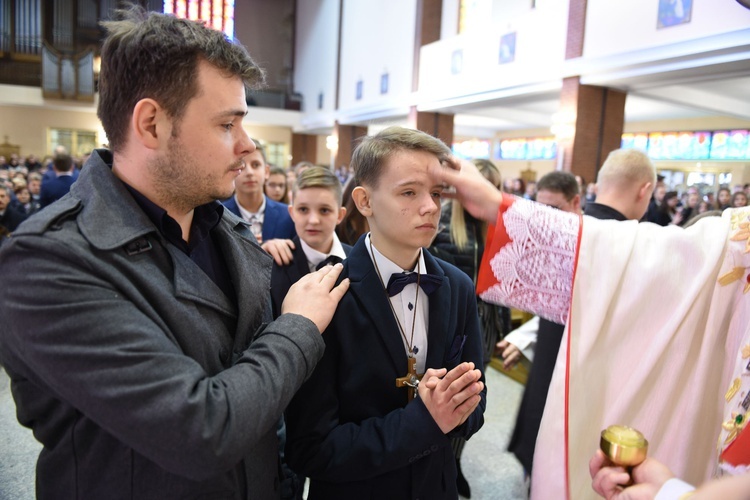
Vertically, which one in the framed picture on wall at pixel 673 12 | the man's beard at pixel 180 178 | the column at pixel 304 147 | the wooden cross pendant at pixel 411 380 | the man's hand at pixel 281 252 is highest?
the framed picture on wall at pixel 673 12

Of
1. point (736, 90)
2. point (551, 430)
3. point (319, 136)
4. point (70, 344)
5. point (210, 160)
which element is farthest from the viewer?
point (319, 136)

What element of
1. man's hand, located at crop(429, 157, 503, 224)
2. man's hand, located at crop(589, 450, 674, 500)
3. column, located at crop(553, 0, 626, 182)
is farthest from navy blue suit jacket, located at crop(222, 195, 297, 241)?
column, located at crop(553, 0, 626, 182)

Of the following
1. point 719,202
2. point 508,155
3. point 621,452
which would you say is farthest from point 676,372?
point 508,155

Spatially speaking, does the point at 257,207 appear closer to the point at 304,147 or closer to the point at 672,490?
the point at 672,490

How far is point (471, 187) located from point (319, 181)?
134 centimetres

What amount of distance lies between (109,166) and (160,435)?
1.88ft

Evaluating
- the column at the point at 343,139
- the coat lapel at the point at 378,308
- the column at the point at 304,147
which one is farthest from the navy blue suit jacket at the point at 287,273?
the column at the point at 304,147

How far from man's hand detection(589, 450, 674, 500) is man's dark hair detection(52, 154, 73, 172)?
6597mm

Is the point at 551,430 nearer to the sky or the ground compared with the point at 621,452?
nearer to the ground

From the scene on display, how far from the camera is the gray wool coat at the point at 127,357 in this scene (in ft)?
2.79

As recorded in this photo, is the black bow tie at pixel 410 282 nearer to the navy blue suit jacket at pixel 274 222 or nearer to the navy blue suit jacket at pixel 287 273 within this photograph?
the navy blue suit jacket at pixel 287 273

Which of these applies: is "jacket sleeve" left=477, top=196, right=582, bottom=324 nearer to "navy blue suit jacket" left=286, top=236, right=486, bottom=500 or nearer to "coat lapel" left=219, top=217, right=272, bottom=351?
"navy blue suit jacket" left=286, top=236, right=486, bottom=500

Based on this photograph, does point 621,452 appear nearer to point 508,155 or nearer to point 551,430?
point 551,430

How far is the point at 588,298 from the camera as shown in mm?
1282
